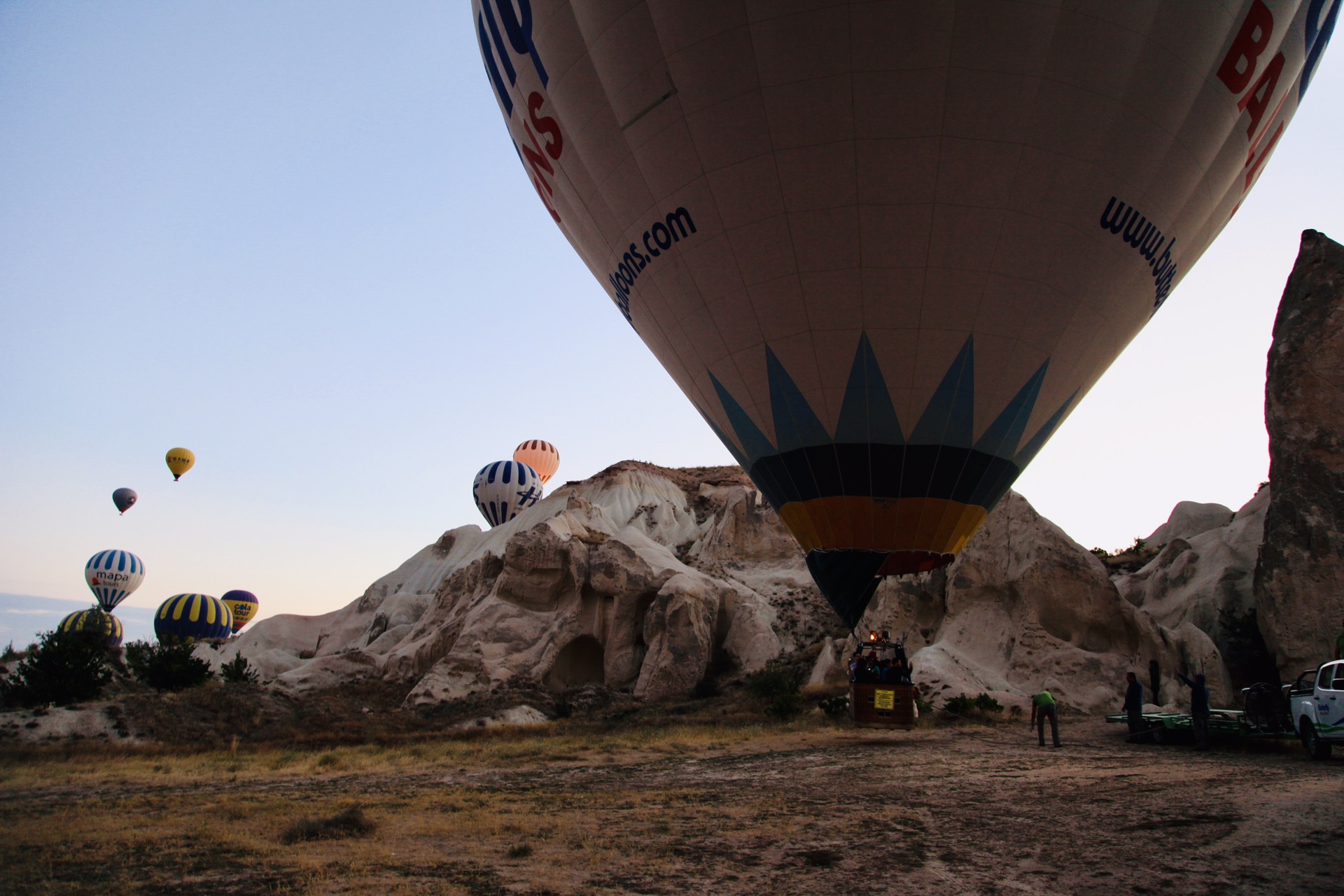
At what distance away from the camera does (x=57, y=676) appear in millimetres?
20859

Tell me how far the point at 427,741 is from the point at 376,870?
11.7 meters

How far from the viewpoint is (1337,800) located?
6.45 m

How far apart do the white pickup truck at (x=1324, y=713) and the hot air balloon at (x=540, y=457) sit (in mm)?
56463

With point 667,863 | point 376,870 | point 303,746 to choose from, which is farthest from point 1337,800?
point 303,746

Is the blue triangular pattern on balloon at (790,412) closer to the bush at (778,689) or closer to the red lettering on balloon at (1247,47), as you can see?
the red lettering on balloon at (1247,47)

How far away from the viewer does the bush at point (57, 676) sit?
791 inches

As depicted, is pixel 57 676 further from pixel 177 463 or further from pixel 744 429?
pixel 177 463

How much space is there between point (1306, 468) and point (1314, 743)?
11595 mm

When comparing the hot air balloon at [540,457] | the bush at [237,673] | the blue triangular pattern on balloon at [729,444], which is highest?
the hot air balloon at [540,457]

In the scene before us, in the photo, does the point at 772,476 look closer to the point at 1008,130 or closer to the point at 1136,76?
the point at 1008,130

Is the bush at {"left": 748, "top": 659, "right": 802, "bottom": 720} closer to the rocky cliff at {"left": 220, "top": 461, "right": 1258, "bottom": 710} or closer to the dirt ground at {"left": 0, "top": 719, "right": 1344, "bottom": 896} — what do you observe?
the rocky cliff at {"left": 220, "top": 461, "right": 1258, "bottom": 710}

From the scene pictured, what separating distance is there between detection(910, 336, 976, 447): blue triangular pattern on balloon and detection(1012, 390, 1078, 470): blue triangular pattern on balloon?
1.38 m

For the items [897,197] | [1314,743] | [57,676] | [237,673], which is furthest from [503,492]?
[1314,743]

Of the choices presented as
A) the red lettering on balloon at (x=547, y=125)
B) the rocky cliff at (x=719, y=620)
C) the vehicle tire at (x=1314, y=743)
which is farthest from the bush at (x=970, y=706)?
the red lettering on balloon at (x=547, y=125)
